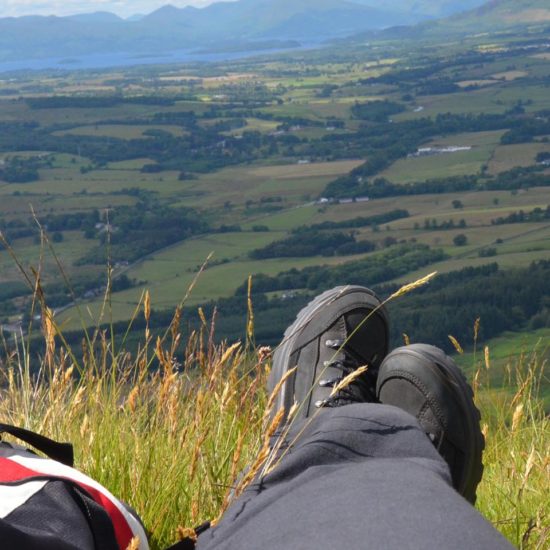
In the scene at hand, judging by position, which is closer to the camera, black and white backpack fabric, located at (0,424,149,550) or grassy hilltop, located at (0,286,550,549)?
black and white backpack fabric, located at (0,424,149,550)

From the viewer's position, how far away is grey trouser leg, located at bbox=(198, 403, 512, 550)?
1.19 metres

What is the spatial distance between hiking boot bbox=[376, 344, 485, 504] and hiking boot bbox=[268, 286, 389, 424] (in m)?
0.13

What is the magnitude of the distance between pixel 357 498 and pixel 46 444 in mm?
583

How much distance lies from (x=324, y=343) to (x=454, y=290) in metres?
29.4

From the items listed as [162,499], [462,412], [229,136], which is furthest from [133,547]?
[229,136]

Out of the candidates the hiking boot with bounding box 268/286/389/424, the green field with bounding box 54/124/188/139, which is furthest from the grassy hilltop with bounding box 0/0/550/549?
the green field with bounding box 54/124/188/139

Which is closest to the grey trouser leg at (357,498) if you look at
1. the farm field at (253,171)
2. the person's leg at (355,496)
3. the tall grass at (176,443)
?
the person's leg at (355,496)

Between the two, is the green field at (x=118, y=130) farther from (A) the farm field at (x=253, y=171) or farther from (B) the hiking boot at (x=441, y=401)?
(B) the hiking boot at (x=441, y=401)

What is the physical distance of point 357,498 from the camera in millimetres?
1324

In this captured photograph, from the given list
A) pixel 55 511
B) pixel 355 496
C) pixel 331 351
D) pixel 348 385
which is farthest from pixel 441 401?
pixel 55 511

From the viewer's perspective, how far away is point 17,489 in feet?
4.33

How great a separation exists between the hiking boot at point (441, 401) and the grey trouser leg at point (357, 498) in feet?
1.47

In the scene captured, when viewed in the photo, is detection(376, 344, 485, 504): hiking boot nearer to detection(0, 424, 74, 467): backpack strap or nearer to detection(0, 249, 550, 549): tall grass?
detection(0, 249, 550, 549): tall grass

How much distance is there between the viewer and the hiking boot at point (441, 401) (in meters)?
2.16
